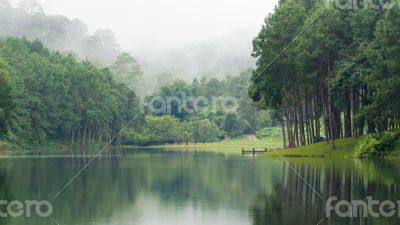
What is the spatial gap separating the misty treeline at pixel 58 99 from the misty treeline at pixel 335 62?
151 ft

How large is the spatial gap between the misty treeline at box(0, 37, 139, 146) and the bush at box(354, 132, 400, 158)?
2356 inches

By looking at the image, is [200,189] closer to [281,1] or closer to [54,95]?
[281,1]

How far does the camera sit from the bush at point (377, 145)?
6216 centimetres

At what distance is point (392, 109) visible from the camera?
2302 inches

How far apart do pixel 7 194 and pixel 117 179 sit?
10676 mm

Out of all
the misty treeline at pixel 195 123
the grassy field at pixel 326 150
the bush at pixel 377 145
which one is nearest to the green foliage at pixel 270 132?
the misty treeline at pixel 195 123

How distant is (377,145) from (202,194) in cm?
3212

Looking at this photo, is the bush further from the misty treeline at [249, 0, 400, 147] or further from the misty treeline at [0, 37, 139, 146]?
the misty treeline at [0, 37, 139, 146]

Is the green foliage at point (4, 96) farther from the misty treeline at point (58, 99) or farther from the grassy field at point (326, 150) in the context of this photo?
the grassy field at point (326, 150)

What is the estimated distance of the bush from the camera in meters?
62.2

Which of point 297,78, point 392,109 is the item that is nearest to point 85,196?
point 392,109

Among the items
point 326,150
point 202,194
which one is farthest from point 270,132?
point 202,194

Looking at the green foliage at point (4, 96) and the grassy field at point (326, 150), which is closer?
the grassy field at point (326, 150)

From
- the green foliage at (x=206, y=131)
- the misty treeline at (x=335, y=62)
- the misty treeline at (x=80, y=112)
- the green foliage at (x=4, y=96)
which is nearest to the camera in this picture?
the misty treeline at (x=335, y=62)
